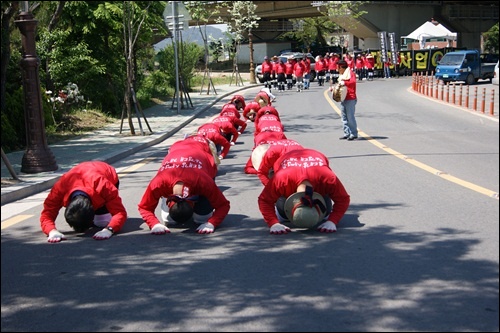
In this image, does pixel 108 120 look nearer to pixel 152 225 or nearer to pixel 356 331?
pixel 152 225

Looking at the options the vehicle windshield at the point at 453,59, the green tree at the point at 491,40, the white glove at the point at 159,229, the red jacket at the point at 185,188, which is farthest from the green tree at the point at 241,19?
the white glove at the point at 159,229

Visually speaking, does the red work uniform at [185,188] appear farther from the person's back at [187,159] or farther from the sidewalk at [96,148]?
the sidewalk at [96,148]

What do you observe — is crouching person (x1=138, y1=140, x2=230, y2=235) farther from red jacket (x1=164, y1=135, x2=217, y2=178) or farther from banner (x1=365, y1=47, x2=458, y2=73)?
banner (x1=365, y1=47, x2=458, y2=73)

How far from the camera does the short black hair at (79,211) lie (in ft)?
24.2

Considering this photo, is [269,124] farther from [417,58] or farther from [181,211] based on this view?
[417,58]

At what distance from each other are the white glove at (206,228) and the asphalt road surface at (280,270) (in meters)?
0.09

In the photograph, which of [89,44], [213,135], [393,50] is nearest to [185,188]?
[213,135]

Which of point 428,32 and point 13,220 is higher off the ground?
point 428,32

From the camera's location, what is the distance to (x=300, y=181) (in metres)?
7.46

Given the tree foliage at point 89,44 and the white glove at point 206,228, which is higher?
the tree foliage at point 89,44

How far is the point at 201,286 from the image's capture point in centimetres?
596

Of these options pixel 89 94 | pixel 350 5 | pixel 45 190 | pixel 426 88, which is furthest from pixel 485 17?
pixel 45 190

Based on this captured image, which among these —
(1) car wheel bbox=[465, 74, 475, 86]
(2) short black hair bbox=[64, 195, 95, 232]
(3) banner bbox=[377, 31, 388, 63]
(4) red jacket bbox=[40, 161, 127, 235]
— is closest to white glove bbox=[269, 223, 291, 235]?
(4) red jacket bbox=[40, 161, 127, 235]

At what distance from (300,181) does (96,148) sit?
9.62 m
